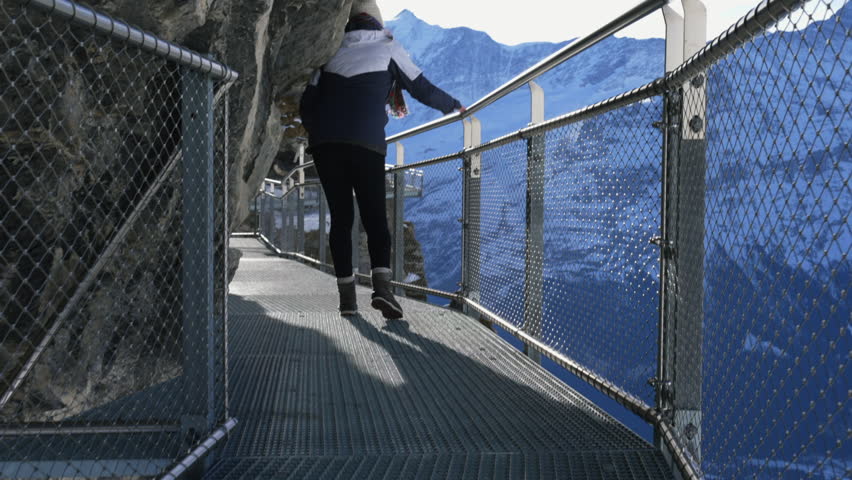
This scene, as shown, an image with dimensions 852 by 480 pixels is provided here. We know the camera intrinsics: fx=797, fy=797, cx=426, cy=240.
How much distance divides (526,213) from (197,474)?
7.59 ft

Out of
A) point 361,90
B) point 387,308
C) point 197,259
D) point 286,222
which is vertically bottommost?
point 387,308

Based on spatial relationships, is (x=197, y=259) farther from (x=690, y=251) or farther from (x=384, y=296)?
(x=384, y=296)

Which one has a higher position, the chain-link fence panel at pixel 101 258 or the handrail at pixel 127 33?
the handrail at pixel 127 33

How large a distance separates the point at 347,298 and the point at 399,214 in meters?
1.84

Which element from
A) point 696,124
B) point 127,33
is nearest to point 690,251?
point 696,124

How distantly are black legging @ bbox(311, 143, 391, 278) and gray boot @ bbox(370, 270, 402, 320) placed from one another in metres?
0.06

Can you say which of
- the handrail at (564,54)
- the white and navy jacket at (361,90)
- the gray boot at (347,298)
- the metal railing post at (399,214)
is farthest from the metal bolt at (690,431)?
the metal railing post at (399,214)

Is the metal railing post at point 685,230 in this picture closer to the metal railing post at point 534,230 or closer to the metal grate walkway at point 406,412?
the metal grate walkway at point 406,412

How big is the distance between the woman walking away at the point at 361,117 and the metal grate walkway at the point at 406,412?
1.96 feet

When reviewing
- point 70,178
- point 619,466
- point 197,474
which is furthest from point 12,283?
point 619,466

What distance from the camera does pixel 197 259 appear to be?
2240mm

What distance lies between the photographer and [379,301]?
4695 millimetres

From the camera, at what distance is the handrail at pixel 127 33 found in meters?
1.65

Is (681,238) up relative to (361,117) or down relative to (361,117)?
down
